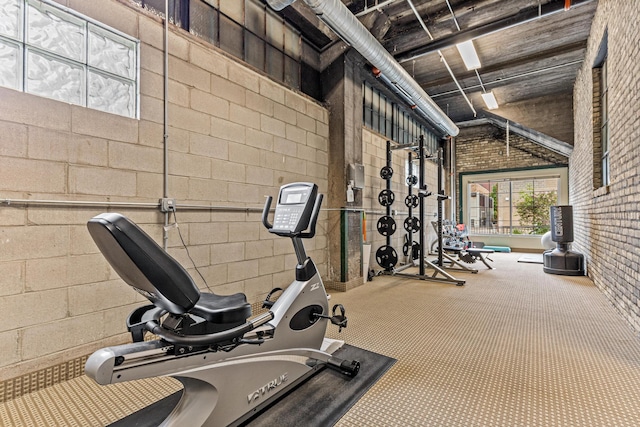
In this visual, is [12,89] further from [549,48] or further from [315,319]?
[549,48]

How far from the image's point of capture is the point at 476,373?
6.65 feet

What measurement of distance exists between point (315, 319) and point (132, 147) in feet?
6.18

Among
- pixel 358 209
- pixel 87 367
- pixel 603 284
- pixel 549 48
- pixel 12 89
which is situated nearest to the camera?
pixel 87 367

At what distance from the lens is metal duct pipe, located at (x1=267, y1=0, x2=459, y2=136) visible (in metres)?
2.96

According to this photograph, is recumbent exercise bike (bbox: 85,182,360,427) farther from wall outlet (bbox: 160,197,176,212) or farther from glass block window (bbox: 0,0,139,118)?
glass block window (bbox: 0,0,139,118)

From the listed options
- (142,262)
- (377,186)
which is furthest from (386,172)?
(142,262)

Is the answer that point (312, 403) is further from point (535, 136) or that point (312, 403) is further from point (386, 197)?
point (535, 136)

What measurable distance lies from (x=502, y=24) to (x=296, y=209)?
Answer: 4.20 m

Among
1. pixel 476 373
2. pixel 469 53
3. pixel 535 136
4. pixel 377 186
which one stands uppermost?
pixel 469 53

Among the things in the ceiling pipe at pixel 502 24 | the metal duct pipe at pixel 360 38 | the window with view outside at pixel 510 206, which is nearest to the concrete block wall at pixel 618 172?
the ceiling pipe at pixel 502 24

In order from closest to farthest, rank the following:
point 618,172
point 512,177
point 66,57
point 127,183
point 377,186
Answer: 1. point 66,57
2. point 127,183
3. point 618,172
4. point 377,186
5. point 512,177

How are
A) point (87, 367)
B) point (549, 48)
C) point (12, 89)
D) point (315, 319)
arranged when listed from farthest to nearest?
point (549, 48)
point (315, 319)
point (12, 89)
point (87, 367)

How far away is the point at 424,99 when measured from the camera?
5477 millimetres

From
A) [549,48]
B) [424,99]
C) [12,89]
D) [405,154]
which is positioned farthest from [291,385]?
[549,48]
